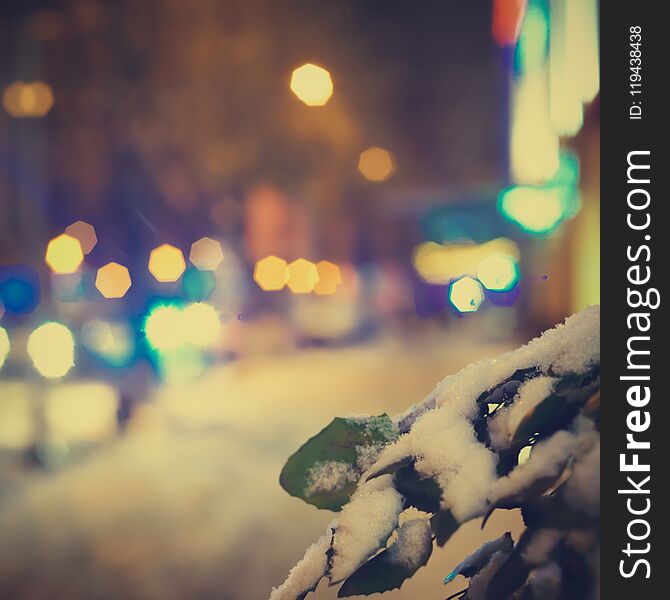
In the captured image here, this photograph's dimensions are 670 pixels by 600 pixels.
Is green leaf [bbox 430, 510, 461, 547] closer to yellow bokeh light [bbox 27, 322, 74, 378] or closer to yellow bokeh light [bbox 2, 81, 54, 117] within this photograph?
yellow bokeh light [bbox 2, 81, 54, 117]

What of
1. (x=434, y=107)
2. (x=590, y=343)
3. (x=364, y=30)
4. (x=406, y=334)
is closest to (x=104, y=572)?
(x=590, y=343)

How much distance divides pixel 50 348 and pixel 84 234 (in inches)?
41.4

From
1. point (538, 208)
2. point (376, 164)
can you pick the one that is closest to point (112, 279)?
point (376, 164)

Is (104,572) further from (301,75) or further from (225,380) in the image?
(225,380)

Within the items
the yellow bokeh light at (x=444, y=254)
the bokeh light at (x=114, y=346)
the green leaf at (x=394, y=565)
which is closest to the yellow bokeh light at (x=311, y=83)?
the green leaf at (x=394, y=565)

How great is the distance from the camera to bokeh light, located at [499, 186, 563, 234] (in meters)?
2.48

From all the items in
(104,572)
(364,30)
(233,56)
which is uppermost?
(233,56)

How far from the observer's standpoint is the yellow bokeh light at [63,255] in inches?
144

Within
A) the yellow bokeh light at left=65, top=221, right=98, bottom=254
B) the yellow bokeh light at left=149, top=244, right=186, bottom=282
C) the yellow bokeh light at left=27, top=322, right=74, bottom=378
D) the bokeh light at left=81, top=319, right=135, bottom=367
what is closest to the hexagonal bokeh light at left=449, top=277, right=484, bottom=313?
the yellow bokeh light at left=149, top=244, right=186, bottom=282

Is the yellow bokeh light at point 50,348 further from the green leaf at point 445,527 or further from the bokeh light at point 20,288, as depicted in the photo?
the green leaf at point 445,527

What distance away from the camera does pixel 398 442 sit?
0.59 meters

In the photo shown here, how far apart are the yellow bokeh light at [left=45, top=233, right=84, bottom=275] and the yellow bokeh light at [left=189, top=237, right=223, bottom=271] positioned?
73 centimetres

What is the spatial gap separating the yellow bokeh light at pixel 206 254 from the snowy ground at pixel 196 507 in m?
1.11

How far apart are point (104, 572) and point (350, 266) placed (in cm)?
488
